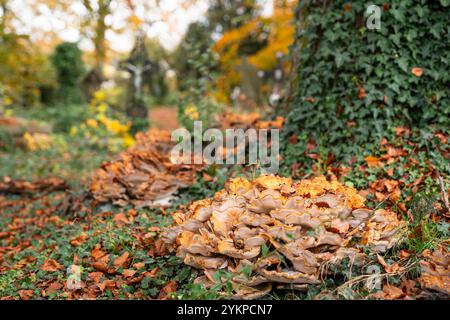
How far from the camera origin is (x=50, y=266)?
12.2 ft

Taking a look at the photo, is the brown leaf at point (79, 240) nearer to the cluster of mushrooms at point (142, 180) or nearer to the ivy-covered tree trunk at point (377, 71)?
the cluster of mushrooms at point (142, 180)

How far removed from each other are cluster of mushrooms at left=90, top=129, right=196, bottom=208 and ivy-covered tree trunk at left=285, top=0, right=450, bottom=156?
1616 millimetres

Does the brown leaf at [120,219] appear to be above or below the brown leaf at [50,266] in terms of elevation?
above

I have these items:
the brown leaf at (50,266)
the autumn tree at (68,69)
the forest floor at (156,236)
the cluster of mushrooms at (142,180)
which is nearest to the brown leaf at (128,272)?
the forest floor at (156,236)

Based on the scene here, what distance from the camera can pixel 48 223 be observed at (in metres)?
5.13

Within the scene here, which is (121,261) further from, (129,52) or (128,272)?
(129,52)

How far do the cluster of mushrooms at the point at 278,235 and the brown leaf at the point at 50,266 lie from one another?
119 cm

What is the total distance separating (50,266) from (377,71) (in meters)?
3.72

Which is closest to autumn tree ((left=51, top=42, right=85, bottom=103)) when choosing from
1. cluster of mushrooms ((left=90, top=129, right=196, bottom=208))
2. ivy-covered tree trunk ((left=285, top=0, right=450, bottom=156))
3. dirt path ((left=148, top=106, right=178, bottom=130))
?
dirt path ((left=148, top=106, right=178, bottom=130))

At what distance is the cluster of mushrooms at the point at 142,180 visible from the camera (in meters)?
4.79

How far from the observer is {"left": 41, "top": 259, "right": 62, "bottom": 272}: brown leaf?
3.65 m

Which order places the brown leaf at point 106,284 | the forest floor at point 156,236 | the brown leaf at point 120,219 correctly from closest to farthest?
1. the forest floor at point 156,236
2. the brown leaf at point 106,284
3. the brown leaf at point 120,219
